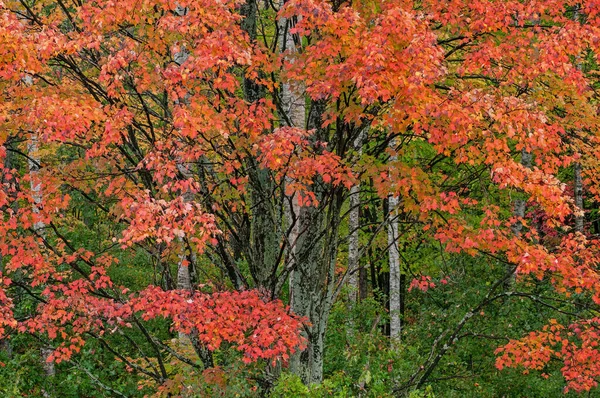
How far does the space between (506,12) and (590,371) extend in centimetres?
617

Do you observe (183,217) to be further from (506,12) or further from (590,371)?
(590,371)

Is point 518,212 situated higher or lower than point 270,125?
lower

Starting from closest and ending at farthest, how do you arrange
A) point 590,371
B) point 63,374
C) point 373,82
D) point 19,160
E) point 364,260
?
point 373,82 → point 590,371 → point 63,374 → point 364,260 → point 19,160

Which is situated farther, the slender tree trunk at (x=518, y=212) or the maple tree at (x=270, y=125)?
the slender tree trunk at (x=518, y=212)

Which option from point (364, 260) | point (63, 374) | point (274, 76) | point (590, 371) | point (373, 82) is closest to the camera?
point (373, 82)

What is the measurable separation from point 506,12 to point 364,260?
1191 cm

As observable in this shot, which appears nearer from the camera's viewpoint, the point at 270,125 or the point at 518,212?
the point at 270,125

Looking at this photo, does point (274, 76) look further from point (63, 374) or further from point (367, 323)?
point (63, 374)

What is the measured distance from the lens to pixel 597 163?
32.6 ft

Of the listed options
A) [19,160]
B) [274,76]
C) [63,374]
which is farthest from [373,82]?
[19,160]

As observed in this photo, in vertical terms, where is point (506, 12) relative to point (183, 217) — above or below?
above

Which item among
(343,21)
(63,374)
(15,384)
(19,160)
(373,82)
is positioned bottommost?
(63,374)

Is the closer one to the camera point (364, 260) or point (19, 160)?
point (364, 260)

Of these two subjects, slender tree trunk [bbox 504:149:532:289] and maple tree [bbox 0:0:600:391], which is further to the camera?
slender tree trunk [bbox 504:149:532:289]
